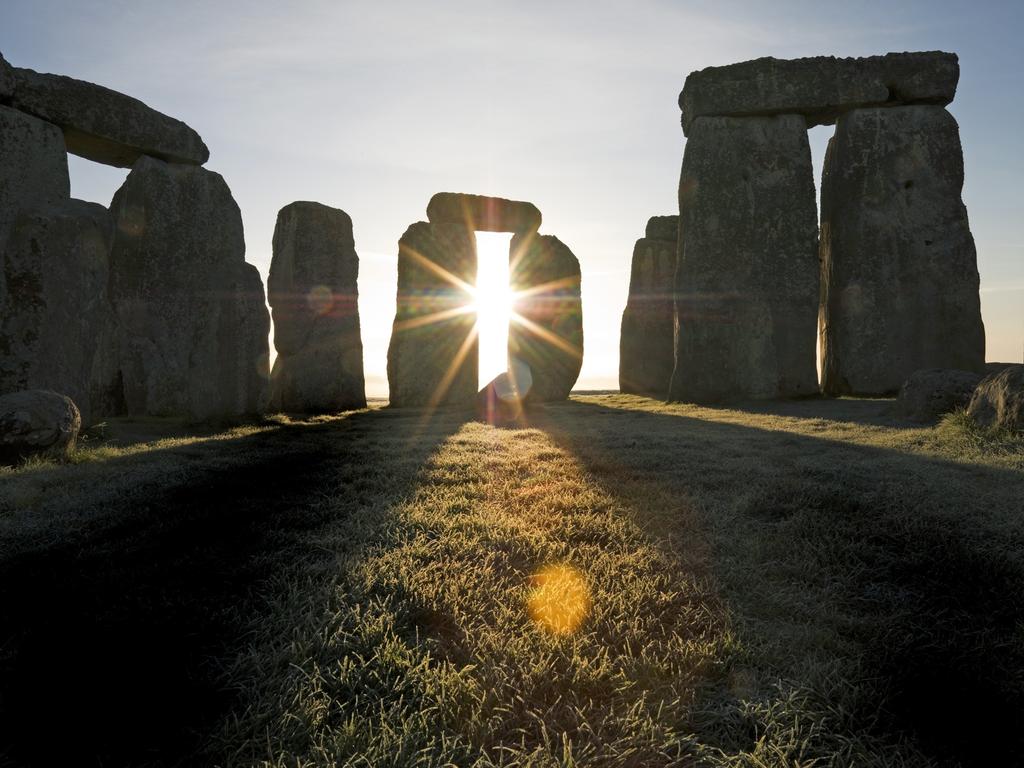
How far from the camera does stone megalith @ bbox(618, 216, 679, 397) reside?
14445 mm

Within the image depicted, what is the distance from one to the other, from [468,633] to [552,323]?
1097 centimetres

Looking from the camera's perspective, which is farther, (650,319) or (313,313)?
(650,319)

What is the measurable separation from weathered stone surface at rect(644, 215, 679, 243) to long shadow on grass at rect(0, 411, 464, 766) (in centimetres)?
1155

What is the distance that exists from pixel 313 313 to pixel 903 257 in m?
8.78

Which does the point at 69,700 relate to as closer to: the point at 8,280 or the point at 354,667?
the point at 354,667

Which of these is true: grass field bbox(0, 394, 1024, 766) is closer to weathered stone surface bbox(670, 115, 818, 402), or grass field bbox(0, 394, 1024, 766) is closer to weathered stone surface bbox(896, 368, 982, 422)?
weathered stone surface bbox(896, 368, 982, 422)

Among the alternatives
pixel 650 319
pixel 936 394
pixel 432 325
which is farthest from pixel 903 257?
pixel 432 325

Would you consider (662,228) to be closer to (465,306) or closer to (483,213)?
(483,213)

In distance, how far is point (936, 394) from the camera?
6.70 metres

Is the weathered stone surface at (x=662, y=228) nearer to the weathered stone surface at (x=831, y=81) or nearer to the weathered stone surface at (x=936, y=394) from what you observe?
the weathered stone surface at (x=831, y=81)

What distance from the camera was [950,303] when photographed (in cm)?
988

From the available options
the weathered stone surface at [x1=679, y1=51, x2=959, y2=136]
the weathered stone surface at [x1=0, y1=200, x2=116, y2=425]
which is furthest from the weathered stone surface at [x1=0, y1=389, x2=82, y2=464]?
the weathered stone surface at [x1=679, y1=51, x2=959, y2=136]

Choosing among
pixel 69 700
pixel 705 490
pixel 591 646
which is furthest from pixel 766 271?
pixel 69 700

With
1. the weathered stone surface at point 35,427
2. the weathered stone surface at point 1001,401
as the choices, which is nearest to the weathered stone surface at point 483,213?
the weathered stone surface at point 35,427
